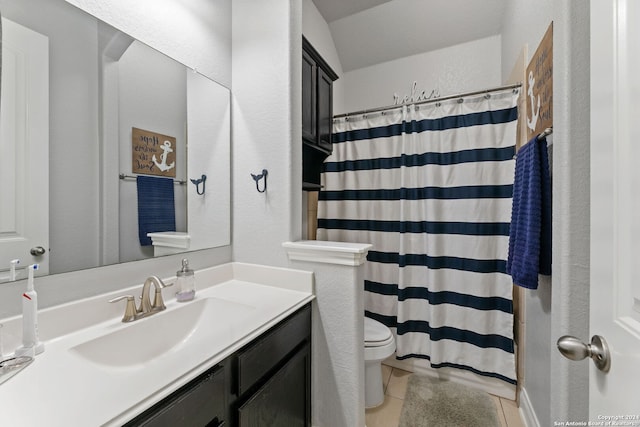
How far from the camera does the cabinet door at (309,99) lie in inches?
59.3

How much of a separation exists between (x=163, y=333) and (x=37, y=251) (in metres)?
0.48

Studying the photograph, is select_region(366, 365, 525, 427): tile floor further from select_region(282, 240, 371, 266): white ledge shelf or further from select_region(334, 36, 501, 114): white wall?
select_region(334, 36, 501, 114): white wall

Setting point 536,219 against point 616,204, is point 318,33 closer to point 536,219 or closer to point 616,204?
point 536,219

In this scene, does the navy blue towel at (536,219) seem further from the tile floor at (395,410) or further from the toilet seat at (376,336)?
the tile floor at (395,410)

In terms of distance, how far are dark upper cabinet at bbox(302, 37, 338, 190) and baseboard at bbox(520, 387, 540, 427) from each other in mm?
1793

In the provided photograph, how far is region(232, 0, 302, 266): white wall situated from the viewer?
1319 millimetres

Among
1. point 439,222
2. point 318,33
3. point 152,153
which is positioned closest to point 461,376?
point 439,222

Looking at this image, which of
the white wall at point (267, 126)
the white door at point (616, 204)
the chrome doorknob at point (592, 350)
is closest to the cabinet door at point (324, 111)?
the white wall at point (267, 126)

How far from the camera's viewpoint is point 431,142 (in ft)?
6.10

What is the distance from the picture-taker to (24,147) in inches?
30.9

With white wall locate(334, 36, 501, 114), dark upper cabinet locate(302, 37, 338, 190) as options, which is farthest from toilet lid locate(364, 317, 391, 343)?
white wall locate(334, 36, 501, 114)

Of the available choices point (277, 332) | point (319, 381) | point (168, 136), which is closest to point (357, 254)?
point (277, 332)

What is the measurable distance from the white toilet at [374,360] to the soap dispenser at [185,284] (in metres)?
1.06

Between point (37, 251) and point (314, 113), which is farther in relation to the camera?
point (314, 113)
